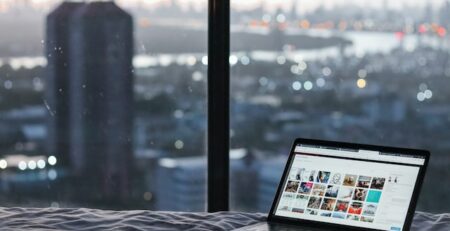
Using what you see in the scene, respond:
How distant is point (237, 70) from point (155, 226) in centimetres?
189

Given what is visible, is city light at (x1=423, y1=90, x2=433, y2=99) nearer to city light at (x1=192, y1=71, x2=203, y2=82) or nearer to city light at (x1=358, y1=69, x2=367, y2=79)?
city light at (x1=358, y1=69, x2=367, y2=79)

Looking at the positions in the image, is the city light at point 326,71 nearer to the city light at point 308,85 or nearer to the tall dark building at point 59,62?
the city light at point 308,85

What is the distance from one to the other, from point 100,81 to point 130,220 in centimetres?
194

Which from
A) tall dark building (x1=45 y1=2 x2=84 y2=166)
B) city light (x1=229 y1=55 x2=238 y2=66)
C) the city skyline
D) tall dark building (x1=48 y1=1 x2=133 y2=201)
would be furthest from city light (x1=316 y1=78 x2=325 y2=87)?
tall dark building (x1=45 y1=2 x2=84 y2=166)

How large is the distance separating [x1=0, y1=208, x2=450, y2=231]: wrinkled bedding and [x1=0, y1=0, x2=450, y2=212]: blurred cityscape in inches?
68.2

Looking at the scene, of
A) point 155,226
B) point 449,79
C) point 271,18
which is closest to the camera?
point 155,226

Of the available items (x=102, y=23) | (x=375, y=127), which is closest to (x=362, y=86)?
(x=375, y=127)

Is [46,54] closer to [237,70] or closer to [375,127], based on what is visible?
[237,70]

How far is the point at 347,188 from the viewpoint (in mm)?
2242

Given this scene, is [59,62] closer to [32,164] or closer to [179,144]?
[32,164]

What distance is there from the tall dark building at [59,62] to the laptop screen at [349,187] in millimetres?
2073

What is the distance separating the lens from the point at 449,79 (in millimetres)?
4023

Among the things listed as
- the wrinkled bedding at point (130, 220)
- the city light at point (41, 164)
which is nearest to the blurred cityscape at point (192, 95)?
the city light at point (41, 164)

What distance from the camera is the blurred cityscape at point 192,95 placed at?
4.12 metres
